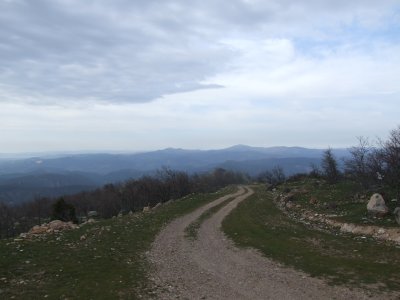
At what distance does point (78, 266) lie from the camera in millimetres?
19219

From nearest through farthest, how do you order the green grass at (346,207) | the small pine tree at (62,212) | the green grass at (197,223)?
1. the green grass at (346,207)
2. the green grass at (197,223)
3. the small pine tree at (62,212)

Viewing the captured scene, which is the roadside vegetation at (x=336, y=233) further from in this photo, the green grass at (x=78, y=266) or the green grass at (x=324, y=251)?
the green grass at (x=78, y=266)

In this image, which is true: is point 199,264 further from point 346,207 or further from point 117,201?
point 117,201

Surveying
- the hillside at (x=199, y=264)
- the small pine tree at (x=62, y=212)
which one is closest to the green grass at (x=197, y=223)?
the hillside at (x=199, y=264)

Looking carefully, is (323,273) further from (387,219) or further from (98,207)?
(98,207)

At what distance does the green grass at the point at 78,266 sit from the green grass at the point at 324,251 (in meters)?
6.87

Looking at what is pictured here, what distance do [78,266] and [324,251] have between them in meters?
12.6

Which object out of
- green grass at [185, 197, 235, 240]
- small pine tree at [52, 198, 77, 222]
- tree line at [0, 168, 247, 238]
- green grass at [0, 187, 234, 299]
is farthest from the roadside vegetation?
tree line at [0, 168, 247, 238]

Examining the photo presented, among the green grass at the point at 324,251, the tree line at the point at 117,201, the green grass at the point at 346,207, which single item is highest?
the green grass at the point at 346,207

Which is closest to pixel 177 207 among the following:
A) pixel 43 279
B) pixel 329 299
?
pixel 43 279

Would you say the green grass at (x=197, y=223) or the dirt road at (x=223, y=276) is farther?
the green grass at (x=197, y=223)

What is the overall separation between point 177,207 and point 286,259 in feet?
93.6

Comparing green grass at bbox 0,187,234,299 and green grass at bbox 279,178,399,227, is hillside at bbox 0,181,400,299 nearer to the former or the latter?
green grass at bbox 0,187,234,299

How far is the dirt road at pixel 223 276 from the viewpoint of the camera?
15039 mm
